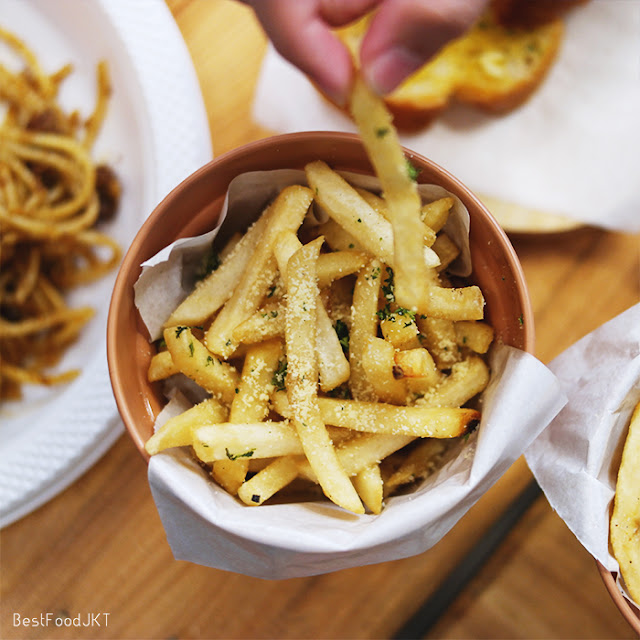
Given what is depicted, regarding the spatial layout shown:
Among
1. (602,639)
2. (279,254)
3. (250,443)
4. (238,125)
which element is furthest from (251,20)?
(602,639)

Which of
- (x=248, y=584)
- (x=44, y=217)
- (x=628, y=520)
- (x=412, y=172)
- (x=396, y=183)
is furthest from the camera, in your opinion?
(x=44, y=217)

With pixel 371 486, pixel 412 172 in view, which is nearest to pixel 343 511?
pixel 371 486

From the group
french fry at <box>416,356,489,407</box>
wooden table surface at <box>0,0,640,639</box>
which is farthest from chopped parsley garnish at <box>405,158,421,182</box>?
wooden table surface at <box>0,0,640,639</box>

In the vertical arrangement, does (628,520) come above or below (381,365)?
below

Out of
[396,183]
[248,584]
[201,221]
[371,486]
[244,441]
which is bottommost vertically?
[248,584]

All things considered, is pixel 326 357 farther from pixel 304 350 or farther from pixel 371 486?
pixel 371 486

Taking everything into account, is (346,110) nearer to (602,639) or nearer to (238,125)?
(238,125)

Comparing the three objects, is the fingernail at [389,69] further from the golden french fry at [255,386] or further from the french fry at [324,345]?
the golden french fry at [255,386]
